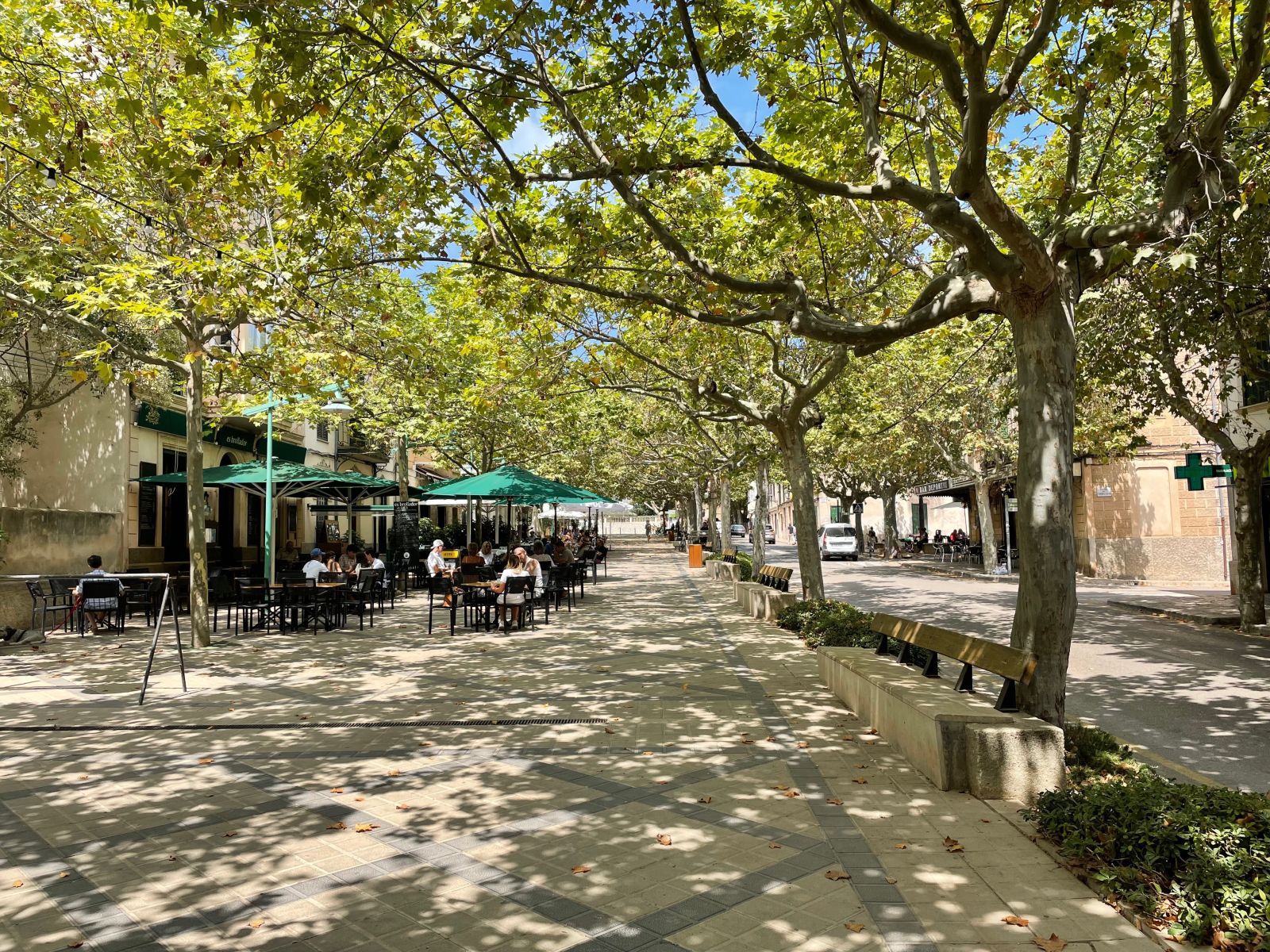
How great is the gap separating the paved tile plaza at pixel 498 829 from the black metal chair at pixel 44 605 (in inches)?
179

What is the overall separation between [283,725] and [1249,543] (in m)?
14.5

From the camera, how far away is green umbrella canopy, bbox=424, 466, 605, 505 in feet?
52.4

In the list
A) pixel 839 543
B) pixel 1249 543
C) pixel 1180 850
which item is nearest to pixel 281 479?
pixel 1180 850

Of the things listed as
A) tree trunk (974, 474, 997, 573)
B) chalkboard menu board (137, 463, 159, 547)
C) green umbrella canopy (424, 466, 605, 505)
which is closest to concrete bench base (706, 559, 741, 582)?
green umbrella canopy (424, 466, 605, 505)

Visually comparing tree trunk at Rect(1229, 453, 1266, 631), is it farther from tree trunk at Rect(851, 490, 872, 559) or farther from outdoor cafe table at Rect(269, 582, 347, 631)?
tree trunk at Rect(851, 490, 872, 559)

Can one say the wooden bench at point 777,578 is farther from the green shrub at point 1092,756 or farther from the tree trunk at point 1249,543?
the green shrub at point 1092,756

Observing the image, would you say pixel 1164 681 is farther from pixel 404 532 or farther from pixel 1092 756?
pixel 404 532

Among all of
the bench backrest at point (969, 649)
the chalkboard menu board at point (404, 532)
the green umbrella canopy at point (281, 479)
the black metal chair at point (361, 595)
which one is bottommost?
the black metal chair at point (361, 595)

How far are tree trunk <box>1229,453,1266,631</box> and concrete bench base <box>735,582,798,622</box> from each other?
23.3 feet

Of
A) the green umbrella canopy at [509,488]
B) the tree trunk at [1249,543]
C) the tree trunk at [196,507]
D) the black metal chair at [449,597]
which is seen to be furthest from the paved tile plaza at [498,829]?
the tree trunk at [1249,543]

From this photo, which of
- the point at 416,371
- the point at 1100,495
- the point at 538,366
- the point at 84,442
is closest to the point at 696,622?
the point at 538,366

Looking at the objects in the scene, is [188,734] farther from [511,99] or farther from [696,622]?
[696,622]

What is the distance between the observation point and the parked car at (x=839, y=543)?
135 ft

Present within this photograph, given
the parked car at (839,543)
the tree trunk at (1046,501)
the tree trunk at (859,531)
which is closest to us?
the tree trunk at (1046,501)
